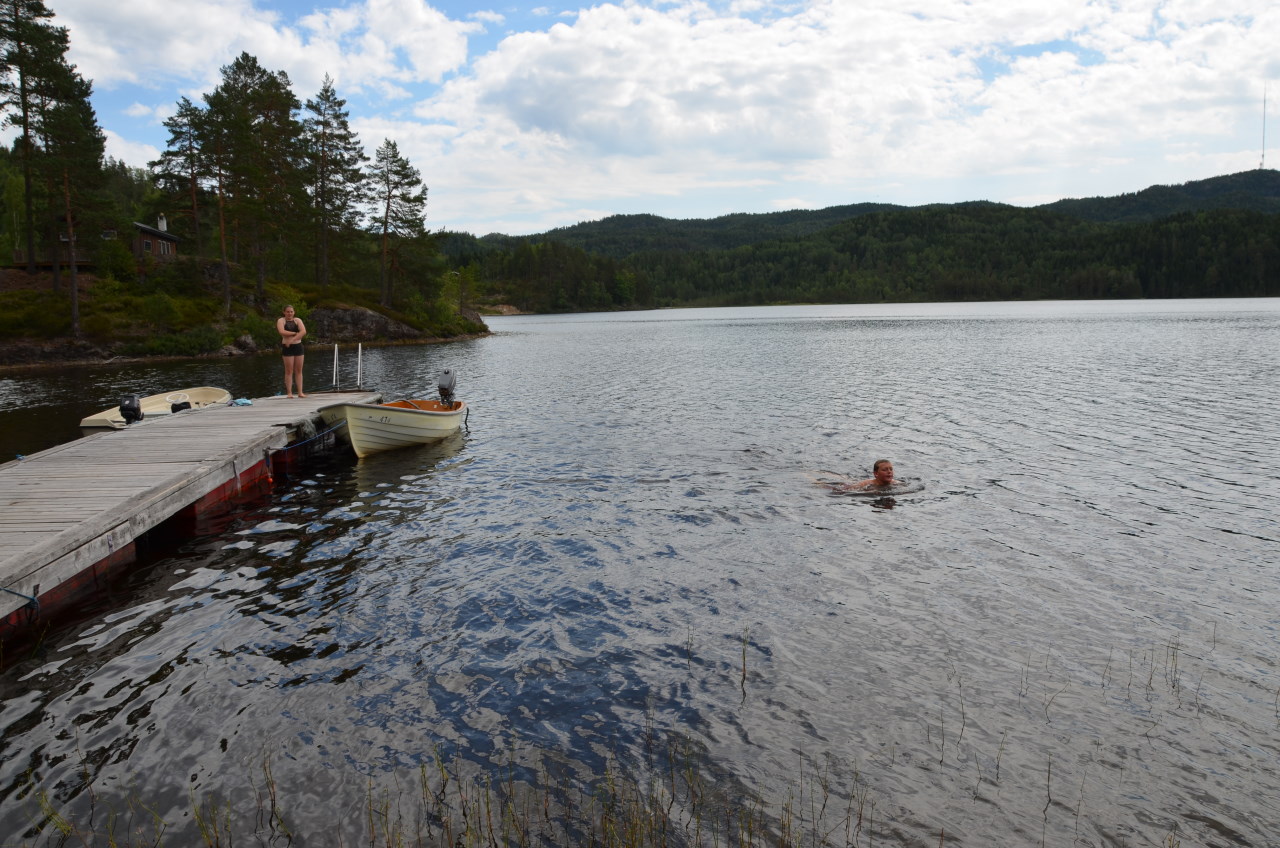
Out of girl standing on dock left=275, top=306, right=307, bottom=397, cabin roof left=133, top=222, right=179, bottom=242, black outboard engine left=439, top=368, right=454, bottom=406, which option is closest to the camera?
girl standing on dock left=275, top=306, right=307, bottom=397

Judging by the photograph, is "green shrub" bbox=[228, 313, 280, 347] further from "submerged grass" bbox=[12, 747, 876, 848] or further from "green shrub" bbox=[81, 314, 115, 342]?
"submerged grass" bbox=[12, 747, 876, 848]

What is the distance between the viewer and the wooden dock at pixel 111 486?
8852mm

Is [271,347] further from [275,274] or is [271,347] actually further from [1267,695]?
[1267,695]

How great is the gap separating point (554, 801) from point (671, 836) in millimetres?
1037

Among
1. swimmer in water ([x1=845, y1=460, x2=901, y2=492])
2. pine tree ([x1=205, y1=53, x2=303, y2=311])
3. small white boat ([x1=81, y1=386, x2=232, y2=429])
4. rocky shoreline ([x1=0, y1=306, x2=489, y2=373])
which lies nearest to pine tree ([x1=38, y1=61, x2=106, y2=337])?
rocky shoreline ([x1=0, y1=306, x2=489, y2=373])

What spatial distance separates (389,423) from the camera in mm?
19797

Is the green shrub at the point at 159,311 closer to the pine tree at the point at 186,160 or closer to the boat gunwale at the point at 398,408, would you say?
the pine tree at the point at 186,160

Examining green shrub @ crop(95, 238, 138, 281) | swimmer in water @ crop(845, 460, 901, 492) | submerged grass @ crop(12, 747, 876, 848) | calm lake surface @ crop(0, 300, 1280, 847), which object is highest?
green shrub @ crop(95, 238, 138, 281)

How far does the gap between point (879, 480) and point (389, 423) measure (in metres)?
12.6

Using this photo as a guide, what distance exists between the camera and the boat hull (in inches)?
755

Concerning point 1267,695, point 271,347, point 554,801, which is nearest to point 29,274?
point 271,347

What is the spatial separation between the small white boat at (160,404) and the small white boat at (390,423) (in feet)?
14.0

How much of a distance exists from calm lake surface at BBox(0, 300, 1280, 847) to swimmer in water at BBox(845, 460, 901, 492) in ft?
2.66

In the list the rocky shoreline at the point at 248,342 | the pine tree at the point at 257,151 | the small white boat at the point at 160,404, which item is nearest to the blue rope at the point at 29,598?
the small white boat at the point at 160,404
